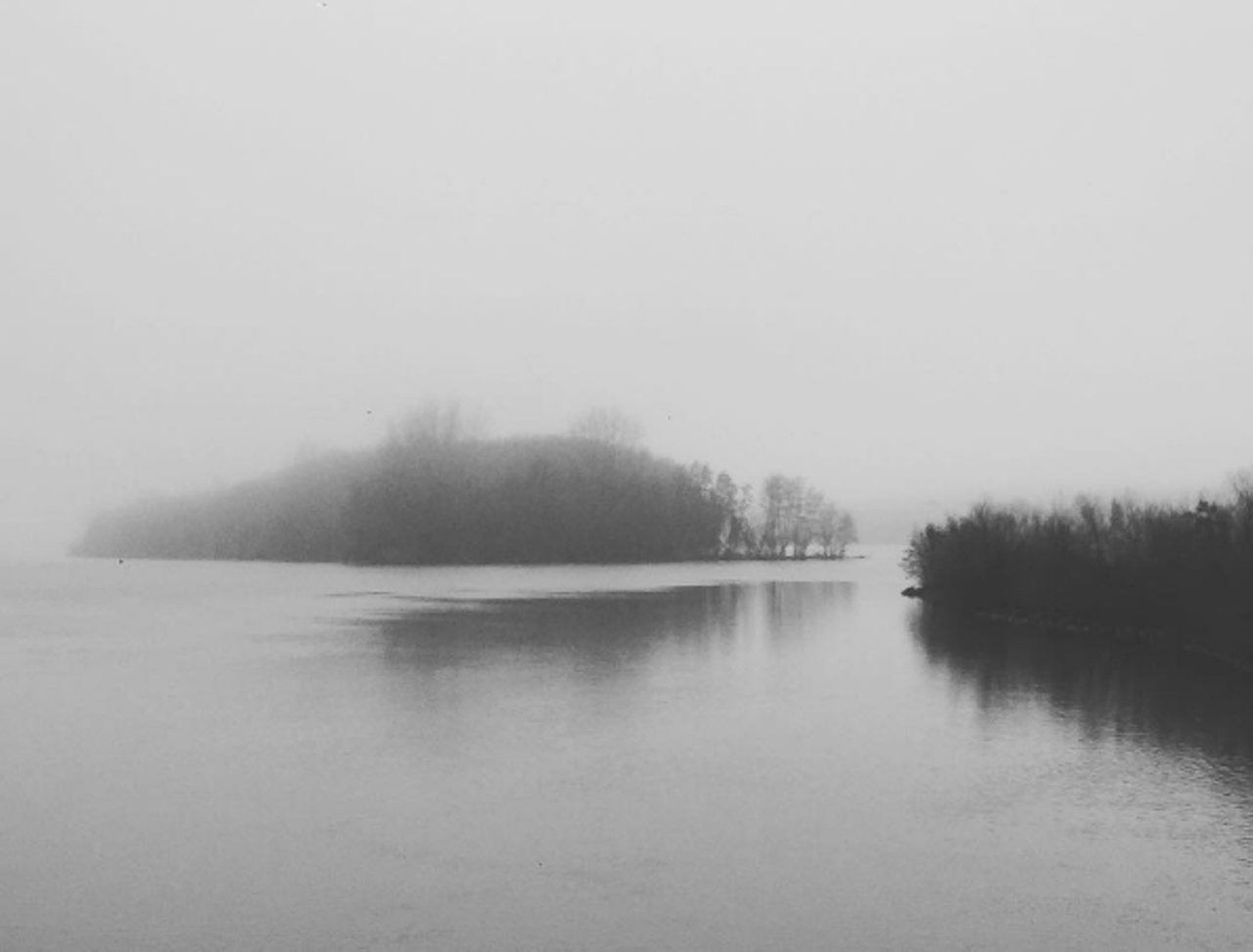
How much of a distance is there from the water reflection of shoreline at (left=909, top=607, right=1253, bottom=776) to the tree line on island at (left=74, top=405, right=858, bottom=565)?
94327mm

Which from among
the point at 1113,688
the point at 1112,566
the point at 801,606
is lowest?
the point at 1113,688


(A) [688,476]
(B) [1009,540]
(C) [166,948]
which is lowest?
(C) [166,948]

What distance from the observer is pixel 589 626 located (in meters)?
35.9

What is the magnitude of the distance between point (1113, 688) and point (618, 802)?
14722 millimetres

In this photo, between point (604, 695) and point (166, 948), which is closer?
point (166, 948)

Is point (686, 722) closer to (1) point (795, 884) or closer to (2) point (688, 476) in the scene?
(1) point (795, 884)

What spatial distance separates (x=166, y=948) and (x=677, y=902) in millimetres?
4146

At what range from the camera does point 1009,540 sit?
154 feet

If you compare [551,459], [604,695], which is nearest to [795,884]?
[604,695]

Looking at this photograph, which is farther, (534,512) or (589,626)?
(534,512)

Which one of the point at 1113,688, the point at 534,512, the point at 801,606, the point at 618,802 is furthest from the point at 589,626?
the point at 534,512

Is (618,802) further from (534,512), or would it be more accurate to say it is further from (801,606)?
(534,512)

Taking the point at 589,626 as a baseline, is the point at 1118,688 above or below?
below

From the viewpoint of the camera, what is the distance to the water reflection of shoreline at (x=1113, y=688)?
A: 17.2m
